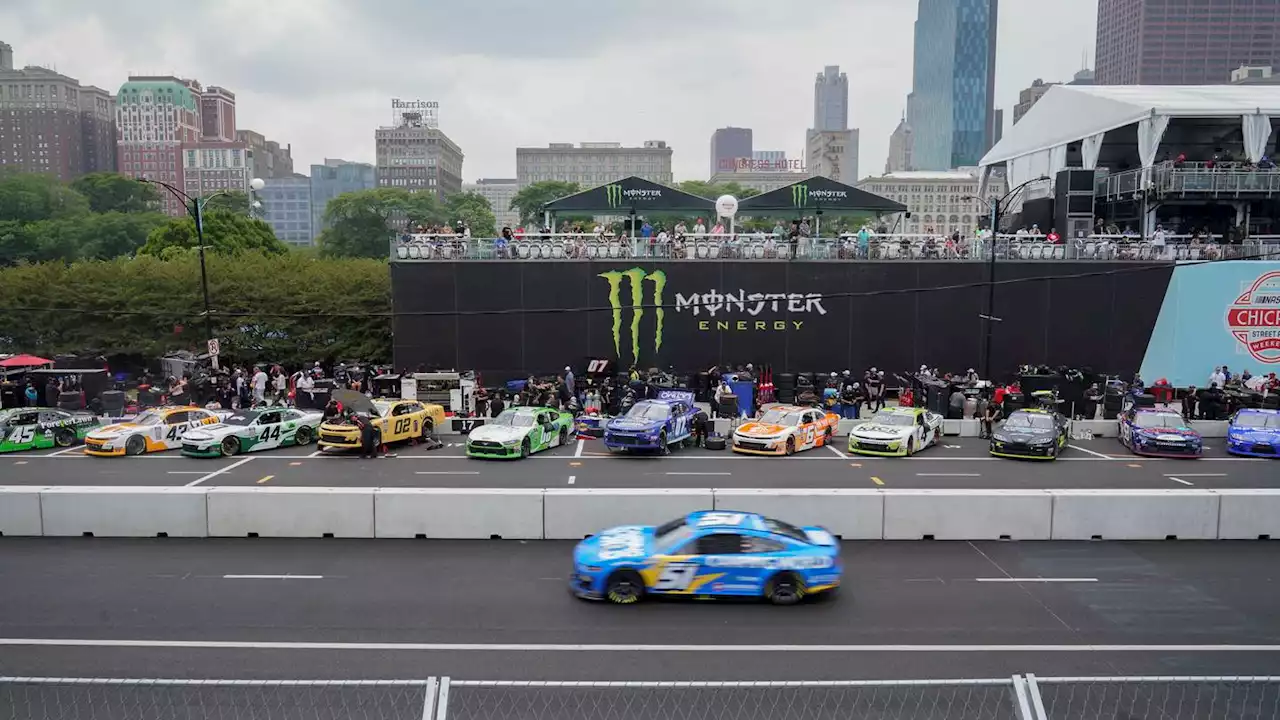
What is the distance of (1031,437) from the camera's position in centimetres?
2236

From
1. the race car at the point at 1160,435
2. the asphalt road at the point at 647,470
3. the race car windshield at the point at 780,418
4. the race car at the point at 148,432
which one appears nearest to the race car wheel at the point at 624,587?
the asphalt road at the point at 647,470

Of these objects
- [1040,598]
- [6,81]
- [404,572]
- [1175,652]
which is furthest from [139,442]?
[6,81]

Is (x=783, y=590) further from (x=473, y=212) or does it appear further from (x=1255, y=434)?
(x=473, y=212)

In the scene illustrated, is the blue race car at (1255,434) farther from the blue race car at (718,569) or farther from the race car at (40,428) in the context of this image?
the race car at (40,428)

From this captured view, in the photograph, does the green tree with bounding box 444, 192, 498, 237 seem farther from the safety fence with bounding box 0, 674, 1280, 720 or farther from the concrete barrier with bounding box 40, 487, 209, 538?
the safety fence with bounding box 0, 674, 1280, 720

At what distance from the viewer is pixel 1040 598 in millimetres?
11891

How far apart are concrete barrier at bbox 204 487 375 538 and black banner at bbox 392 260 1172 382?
1842cm

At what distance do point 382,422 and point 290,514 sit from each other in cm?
897

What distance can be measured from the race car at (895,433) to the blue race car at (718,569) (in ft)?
37.2

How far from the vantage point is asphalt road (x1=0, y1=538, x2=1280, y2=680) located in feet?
31.9

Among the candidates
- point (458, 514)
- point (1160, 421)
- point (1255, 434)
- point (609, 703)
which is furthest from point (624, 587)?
point (1255, 434)

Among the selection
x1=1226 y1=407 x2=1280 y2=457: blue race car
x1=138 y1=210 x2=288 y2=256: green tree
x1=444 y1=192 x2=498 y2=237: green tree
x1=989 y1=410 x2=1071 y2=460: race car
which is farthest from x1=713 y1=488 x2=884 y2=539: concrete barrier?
x1=444 y1=192 x2=498 y2=237: green tree

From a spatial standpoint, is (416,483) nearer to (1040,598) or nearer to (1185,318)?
(1040,598)

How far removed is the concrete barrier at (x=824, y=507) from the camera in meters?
14.5
